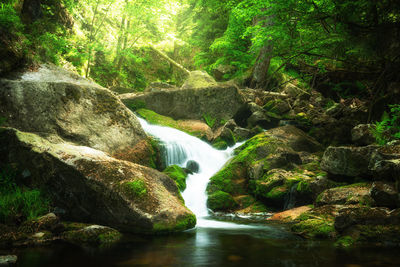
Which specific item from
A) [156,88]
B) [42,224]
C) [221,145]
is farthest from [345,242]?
[156,88]

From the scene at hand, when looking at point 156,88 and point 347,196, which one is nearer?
point 347,196

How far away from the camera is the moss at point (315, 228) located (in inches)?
209

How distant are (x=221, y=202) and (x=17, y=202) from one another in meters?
5.28

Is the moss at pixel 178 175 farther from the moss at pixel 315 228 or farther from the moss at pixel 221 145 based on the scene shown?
the moss at pixel 315 228

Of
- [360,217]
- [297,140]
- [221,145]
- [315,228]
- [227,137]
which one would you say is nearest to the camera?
[360,217]

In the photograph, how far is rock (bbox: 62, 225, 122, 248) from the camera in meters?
4.68

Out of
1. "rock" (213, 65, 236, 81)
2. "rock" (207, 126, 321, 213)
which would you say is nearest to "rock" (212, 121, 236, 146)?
"rock" (207, 126, 321, 213)

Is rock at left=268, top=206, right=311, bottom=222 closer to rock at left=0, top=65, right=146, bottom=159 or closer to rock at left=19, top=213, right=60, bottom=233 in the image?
rock at left=0, top=65, right=146, bottom=159

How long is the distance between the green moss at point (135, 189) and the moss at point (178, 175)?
3.17 metres

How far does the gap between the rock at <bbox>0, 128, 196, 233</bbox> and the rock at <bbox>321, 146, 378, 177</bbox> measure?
13.9 ft

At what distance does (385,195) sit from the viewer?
5.17 m

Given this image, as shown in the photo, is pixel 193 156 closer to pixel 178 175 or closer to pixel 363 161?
pixel 178 175

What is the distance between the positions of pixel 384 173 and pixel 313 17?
3.35 meters

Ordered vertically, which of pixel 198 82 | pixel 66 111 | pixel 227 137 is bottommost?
pixel 227 137
